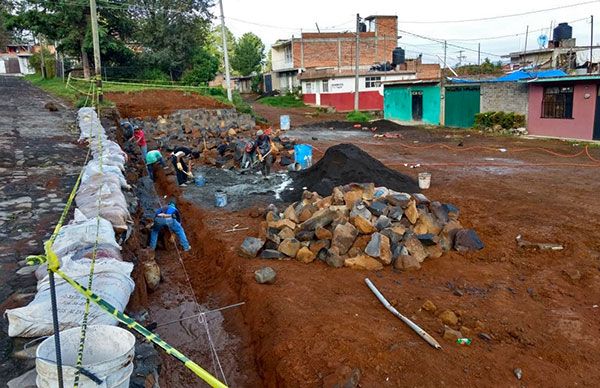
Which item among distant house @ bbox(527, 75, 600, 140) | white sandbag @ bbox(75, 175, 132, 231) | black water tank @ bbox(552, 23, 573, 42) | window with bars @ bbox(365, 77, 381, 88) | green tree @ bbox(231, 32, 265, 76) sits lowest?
white sandbag @ bbox(75, 175, 132, 231)

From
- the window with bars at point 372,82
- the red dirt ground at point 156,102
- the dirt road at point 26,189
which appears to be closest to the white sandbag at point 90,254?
the dirt road at point 26,189

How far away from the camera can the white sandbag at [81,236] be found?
15.2 feet

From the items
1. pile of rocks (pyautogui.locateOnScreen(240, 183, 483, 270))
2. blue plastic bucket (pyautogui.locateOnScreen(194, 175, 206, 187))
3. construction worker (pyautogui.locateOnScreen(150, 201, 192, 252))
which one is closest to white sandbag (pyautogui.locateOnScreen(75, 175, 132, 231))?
construction worker (pyautogui.locateOnScreen(150, 201, 192, 252))

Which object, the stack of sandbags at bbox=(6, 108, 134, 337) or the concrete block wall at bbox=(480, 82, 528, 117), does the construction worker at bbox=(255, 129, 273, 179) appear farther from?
the concrete block wall at bbox=(480, 82, 528, 117)

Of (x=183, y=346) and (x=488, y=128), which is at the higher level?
(x=488, y=128)

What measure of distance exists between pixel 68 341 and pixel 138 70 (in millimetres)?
31729

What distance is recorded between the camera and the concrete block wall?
21359 millimetres

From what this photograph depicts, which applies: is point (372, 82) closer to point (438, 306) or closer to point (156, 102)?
point (156, 102)

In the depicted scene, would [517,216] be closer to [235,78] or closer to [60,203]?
[60,203]

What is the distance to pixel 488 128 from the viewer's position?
22.9 meters

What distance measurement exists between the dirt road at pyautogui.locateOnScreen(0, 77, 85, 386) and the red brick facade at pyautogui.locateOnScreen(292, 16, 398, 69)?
29.8 m

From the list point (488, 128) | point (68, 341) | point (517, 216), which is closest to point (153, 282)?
point (68, 341)

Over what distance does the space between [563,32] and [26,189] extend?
30.7 metres

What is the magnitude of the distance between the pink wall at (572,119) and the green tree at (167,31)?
2266cm
